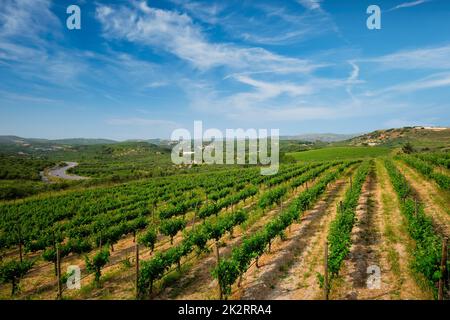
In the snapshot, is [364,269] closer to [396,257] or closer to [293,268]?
[396,257]

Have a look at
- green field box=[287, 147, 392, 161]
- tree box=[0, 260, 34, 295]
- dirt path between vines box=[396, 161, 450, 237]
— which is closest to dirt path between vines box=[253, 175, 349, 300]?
dirt path between vines box=[396, 161, 450, 237]

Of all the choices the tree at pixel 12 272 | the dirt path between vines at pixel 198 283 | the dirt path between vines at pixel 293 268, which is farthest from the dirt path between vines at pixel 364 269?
the tree at pixel 12 272

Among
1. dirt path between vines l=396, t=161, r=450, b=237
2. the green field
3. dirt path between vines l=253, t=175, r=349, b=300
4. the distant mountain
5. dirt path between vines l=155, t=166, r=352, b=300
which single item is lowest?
dirt path between vines l=155, t=166, r=352, b=300

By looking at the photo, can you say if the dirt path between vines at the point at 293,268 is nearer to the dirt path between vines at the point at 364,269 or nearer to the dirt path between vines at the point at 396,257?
the dirt path between vines at the point at 364,269

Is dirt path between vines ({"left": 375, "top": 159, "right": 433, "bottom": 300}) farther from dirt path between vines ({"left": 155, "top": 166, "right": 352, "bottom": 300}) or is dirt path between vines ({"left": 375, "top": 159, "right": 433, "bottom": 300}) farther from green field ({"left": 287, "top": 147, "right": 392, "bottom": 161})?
green field ({"left": 287, "top": 147, "right": 392, "bottom": 161})

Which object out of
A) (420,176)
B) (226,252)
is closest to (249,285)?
(226,252)

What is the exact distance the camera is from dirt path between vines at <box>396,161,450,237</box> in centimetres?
1529

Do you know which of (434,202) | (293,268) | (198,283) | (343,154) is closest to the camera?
(198,283)

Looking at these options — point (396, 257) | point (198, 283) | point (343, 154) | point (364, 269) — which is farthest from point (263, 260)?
point (343, 154)

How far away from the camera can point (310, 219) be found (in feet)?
60.8

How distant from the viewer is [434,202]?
20.2 m
